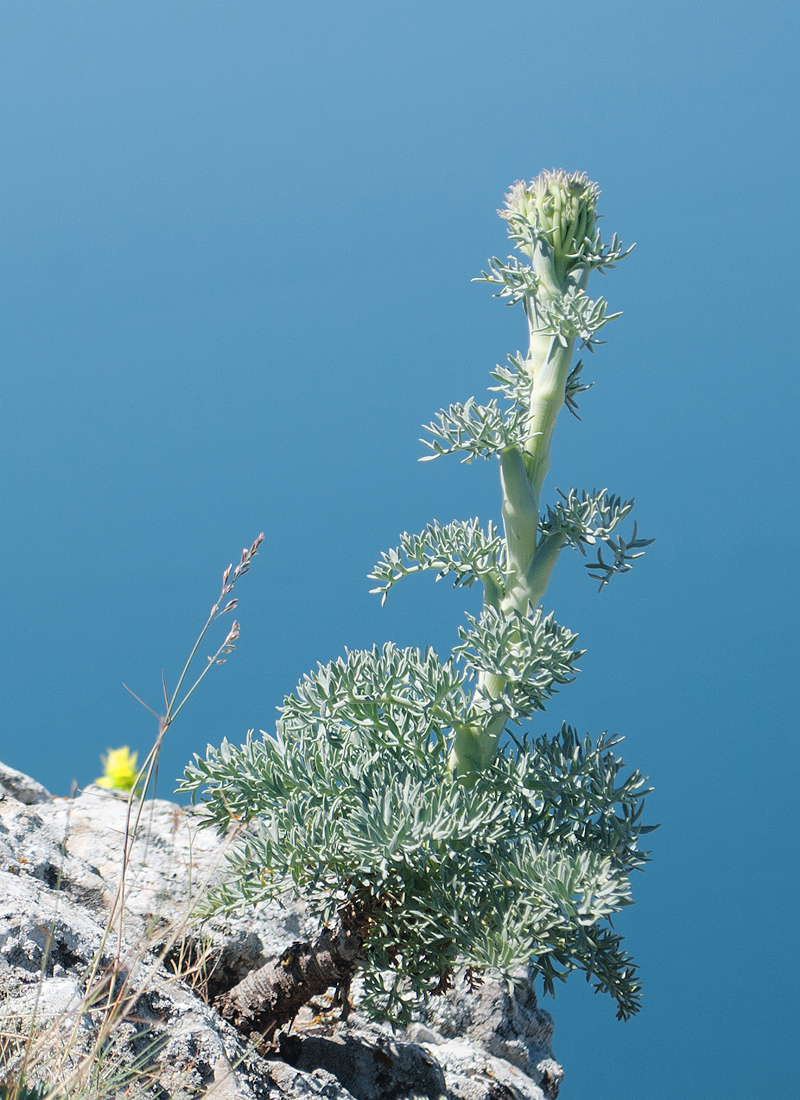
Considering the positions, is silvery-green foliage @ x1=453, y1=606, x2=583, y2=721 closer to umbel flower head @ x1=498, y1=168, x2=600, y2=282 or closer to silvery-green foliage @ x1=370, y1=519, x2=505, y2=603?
silvery-green foliage @ x1=370, y1=519, x2=505, y2=603

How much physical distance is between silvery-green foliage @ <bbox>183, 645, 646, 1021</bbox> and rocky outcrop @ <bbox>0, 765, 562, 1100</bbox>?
24 cm

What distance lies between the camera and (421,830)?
6.66 ft

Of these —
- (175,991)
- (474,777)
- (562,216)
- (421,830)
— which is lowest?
(175,991)

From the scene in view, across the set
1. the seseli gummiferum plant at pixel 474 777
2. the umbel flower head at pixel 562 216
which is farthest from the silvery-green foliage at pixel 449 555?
the umbel flower head at pixel 562 216

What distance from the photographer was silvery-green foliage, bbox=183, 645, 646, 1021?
2.06 meters

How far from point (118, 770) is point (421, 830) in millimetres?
1762

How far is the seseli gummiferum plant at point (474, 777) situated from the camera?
6.93 feet

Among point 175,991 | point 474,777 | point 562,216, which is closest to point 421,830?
Result: point 474,777

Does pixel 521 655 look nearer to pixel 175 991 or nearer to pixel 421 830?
pixel 421 830

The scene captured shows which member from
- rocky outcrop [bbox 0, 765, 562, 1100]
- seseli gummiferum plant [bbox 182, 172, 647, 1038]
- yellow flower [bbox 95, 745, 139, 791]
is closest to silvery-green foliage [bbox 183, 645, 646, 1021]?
seseli gummiferum plant [bbox 182, 172, 647, 1038]

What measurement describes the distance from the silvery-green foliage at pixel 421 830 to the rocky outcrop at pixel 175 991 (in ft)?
0.79

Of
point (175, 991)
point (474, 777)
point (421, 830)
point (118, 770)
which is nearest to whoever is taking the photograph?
point (421, 830)

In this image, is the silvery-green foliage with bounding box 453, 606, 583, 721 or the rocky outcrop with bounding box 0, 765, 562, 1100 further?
the silvery-green foliage with bounding box 453, 606, 583, 721

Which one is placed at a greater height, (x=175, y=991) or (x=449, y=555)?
(x=449, y=555)
